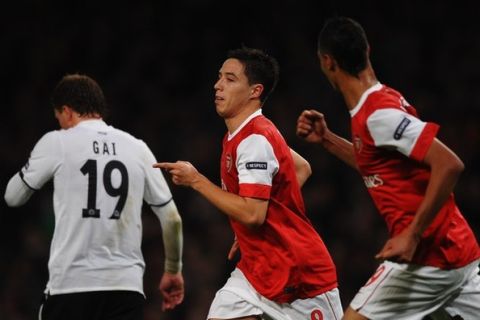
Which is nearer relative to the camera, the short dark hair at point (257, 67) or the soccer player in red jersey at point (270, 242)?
the soccer player in red jersey at point (270, 242)

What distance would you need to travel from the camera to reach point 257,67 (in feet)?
17.1

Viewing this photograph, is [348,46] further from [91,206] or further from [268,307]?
[91,206]

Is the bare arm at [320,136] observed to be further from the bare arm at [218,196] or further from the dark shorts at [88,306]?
the dark shorts at [88,306]

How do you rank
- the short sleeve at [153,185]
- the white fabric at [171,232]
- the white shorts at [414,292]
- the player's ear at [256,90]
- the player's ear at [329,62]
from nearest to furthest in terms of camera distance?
the white shorts at [414,292] < the player's ear at [329,62] < the player's ear at [256,90] < the short sleeve at [153,185] < the white fabric at [171,232]

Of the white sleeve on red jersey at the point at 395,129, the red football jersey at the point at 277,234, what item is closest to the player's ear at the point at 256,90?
the red football jersey at the point at 277,234

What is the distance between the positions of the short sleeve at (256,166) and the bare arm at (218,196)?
0.06 metres

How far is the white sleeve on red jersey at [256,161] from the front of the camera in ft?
15.3

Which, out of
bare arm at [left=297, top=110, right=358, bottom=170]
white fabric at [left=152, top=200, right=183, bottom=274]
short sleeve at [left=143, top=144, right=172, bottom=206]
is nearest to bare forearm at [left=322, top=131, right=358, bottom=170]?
bare arm at [left=297, top=110, right=358, bottom=170]

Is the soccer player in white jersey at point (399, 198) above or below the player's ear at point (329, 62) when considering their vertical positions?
below

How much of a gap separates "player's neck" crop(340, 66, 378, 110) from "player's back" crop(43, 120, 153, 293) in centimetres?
160

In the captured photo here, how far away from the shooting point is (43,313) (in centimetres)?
517

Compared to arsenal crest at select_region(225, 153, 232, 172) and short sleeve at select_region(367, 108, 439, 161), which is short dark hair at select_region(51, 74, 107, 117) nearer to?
arsenal crest at select_region(225, 153, 232, 172)

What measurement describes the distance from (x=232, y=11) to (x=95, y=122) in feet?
25.4

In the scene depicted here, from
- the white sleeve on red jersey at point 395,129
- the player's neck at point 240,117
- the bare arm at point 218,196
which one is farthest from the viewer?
the player's neck at point 240,117
